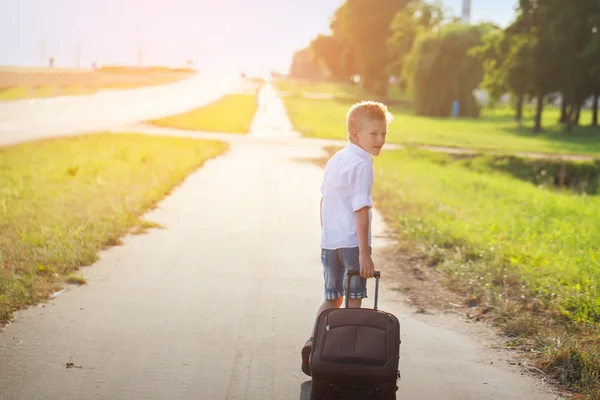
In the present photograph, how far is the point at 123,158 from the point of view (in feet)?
51.8

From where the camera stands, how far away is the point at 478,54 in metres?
39.7

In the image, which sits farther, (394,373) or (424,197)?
(424,197)

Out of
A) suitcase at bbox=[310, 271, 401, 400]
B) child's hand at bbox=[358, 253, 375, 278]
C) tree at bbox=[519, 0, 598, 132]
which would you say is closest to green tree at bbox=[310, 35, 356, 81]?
tree at bbox=[519, 0, 598, 132]

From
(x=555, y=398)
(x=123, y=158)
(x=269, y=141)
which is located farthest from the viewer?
(x=269, y=141)

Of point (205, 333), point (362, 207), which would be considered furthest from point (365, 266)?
point (205, 333)

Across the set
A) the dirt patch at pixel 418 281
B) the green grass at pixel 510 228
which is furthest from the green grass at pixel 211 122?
the dirt patch at pixel 418 281

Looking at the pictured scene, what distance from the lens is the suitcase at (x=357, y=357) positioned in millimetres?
3480

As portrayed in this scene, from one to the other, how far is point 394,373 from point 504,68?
120 feet

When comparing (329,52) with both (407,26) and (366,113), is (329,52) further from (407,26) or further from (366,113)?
(366,113)

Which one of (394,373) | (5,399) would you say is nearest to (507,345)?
(394,373)

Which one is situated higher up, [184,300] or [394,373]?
[394,373]

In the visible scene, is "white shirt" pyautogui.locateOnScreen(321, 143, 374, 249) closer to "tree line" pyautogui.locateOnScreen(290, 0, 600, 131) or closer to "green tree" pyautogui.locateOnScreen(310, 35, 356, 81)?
"tree line" pyautogui.locateOnScreen(290, 0, 600, 131)

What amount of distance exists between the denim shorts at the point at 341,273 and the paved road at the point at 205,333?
0.58m

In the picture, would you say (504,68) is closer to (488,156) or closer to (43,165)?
(488,156)
